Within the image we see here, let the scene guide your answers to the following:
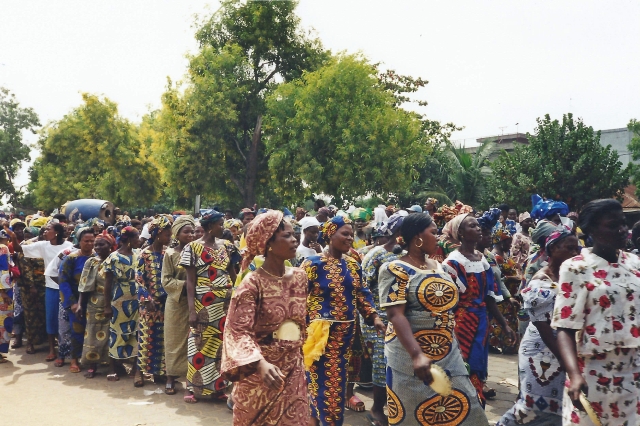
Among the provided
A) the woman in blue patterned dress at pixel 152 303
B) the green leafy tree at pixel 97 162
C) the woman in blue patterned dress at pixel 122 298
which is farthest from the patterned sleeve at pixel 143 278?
the green leafy tree at pixel 97 162

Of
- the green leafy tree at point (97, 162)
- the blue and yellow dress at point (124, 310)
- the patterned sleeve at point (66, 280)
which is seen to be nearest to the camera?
the blue and yellow dress at point (124, 310)

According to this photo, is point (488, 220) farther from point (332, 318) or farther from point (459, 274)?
point (332, 318)

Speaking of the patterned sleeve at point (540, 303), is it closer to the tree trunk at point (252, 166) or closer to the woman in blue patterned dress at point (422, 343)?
the woman in blue patterned dress at point (422, 343)

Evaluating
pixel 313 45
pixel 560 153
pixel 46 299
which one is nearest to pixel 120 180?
pixel 313 45

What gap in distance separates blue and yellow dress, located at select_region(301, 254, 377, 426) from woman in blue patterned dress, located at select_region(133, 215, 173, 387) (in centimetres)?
296

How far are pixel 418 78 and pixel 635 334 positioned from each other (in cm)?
3183

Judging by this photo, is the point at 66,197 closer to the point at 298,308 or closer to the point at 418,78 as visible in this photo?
the point at 418,78

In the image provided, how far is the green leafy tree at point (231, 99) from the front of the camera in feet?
94.3

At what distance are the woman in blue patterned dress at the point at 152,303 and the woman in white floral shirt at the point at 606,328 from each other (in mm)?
5487

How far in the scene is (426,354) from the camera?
4.18 metres

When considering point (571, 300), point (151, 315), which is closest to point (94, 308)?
point (151, 315)

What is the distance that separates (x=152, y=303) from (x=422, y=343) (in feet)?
14.8

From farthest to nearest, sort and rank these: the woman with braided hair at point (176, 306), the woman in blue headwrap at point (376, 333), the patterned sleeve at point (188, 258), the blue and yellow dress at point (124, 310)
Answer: the blue and yellow dress at point (124, 310)
the woman with braided hair at point (176, 306)
the patterned sleeve at point (188, 258)
the woman in blue headwrap at point (376, 333)

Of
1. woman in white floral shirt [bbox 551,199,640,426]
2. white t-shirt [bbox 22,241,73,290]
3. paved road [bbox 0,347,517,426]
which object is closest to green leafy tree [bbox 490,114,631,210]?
paved road [bbox 0,347,517,426]
